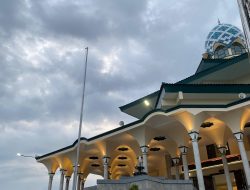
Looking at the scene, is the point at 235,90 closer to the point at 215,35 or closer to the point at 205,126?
the point at 205,126

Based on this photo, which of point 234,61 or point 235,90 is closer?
point 235,90

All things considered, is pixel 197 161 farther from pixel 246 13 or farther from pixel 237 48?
pixel 237 48

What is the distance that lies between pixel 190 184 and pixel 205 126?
8.75 m

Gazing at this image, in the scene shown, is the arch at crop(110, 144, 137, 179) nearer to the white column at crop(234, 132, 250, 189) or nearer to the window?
the window

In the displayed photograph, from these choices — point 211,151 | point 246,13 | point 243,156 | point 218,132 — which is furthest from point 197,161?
point 246,13

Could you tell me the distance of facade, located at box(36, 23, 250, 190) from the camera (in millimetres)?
23672

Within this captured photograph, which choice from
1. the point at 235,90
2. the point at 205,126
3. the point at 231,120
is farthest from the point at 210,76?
the point at 231,120

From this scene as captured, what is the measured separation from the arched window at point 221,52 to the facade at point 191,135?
9670 millimetres

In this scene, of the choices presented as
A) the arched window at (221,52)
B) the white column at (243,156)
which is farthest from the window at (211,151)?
the arched window at (221,52)

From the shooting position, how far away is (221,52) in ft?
155

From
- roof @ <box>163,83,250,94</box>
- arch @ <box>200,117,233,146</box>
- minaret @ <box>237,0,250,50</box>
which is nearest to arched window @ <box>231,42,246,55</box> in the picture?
roof @ <box>163,83,250,94</box>

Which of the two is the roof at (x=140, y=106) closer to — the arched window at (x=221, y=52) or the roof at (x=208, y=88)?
the roof at (x=208, y=88)

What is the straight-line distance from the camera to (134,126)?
26906mm

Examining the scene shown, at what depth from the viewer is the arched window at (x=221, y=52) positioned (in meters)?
46.7
